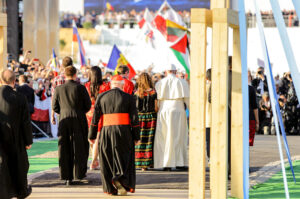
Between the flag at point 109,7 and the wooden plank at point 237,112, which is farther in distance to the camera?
the flag at point 109,7

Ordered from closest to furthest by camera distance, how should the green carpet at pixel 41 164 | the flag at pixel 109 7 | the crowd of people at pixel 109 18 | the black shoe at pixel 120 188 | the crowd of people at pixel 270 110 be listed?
the black shoe at pixel 120 188, the green carpet at pixel 41 164, the crowd of people at pixel 270 110, the crowd of people at pixel 109 18, the flag at pixel 109 7

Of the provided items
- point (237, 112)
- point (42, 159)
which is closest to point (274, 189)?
point (237, 112)

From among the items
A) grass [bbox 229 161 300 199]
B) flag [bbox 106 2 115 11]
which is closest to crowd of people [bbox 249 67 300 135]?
grass [bbox 229 161 300 199]

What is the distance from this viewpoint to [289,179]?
498 inches

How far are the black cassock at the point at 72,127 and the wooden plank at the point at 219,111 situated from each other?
354cm

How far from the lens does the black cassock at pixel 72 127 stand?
11.8 metres

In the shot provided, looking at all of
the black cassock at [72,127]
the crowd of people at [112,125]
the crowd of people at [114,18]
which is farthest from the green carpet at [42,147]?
the crowd of people at [114,18]

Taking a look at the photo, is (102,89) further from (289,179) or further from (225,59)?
(225,59)

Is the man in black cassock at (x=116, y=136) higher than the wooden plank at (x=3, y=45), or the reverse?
the wooden plank at (x=3, y=45)

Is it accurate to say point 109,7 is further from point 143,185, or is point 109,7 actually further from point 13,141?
point 13,141

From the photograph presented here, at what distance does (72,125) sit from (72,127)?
33 mm

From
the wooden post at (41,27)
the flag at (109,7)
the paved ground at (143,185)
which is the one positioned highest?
the flag at (109,7)

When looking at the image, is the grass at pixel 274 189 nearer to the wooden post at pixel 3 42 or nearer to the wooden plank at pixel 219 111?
the wooden plank at pixel 219 111

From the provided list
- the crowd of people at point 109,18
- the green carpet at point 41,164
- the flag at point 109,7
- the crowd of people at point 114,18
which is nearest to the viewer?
the green carpet at point 41,164
